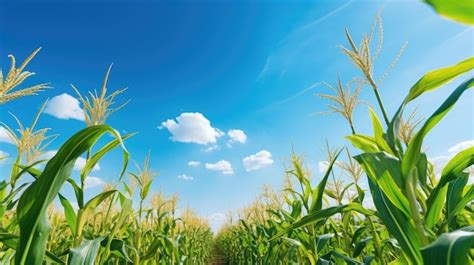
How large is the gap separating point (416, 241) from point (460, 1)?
0.87 meters

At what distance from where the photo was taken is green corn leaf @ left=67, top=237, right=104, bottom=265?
1.40 m

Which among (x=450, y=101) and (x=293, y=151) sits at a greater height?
(x=293, y=151)

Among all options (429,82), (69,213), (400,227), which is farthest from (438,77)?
(69,213)

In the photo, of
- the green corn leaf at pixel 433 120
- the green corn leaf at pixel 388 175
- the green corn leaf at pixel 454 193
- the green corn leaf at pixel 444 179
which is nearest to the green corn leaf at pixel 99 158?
the green corn leaf at pixel 388 175

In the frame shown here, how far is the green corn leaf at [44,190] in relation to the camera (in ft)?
3.16

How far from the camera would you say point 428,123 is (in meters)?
1.02

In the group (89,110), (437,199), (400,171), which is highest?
(89,110)

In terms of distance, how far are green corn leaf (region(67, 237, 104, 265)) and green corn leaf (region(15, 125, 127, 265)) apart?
1.24 ft

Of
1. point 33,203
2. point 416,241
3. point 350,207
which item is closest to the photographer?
point 33,203

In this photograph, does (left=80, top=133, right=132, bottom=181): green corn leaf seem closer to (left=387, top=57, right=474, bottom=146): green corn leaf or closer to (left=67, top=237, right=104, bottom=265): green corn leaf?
(left=67, top=237, right=104, bottom=265): green corn leaf

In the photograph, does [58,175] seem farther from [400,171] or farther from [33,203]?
[400,171]

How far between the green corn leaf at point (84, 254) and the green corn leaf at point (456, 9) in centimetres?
180

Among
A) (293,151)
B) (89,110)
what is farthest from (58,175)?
(293,151)

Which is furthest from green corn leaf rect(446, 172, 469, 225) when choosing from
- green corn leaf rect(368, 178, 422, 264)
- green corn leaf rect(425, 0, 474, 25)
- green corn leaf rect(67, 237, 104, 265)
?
green corn leaf rect(67, 237, 104, 265)
